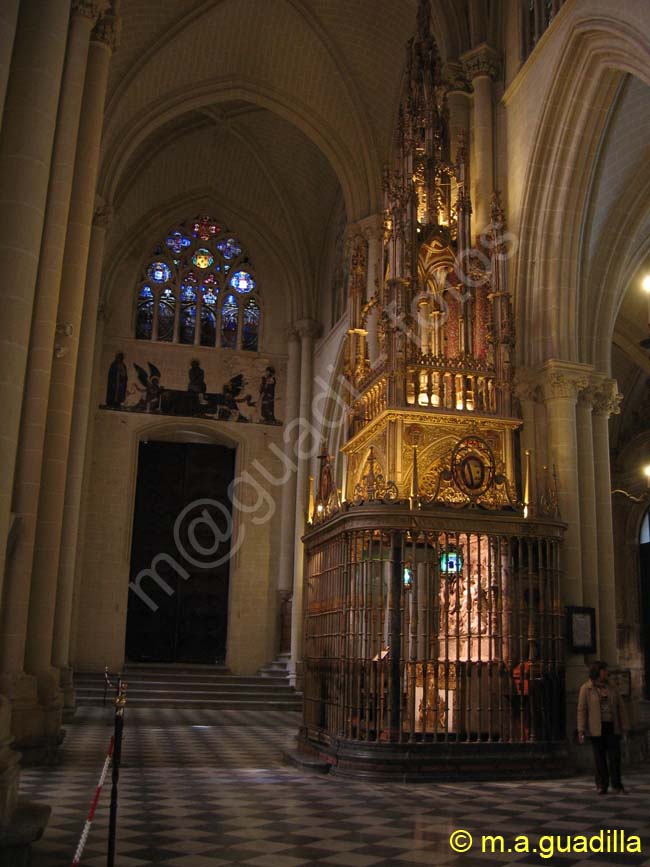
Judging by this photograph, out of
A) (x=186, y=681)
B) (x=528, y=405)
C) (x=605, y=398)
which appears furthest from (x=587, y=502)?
(x=186, y=681)

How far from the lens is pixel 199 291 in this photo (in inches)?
959

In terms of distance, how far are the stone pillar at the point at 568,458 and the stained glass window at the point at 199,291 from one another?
533 inches

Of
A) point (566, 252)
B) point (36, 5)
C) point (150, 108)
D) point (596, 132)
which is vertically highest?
point (150, 108)

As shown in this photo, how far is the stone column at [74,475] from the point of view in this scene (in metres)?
13.6

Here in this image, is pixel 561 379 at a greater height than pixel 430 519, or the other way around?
pixel 561 379

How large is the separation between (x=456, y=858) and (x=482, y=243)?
926 centimetres

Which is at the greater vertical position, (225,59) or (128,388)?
(225,59)

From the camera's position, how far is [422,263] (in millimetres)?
12195

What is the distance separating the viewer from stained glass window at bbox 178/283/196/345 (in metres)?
24.0

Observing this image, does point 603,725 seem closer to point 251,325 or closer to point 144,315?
point 251,325

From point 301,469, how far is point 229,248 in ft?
23.2

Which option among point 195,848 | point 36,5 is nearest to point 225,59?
point 36,5

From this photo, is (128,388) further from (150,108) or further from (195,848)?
(195,848)

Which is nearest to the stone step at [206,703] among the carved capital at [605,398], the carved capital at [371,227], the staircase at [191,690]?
the staircase at [191,690]
